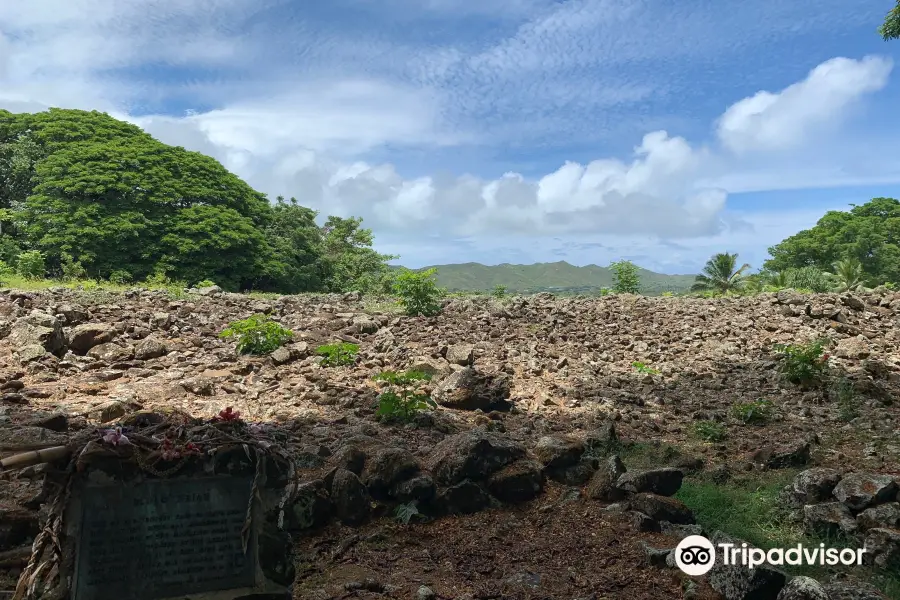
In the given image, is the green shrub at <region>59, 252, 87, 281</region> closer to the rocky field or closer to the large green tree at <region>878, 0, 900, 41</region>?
the rocky field

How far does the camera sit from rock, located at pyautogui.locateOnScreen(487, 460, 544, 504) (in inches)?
201

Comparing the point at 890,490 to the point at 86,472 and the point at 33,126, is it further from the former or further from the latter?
the point at 33,126

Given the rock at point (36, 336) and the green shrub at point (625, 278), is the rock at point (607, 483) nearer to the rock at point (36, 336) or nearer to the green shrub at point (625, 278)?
the rock at point (36, 336)

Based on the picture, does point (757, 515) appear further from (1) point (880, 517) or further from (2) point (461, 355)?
(2) point (461, 355)

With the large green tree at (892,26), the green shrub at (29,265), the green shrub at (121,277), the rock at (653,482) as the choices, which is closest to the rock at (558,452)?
the rock at (653,482)

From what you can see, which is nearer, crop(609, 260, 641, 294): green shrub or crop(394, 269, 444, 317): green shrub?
crop(394, 269, 444, 317): green shrub

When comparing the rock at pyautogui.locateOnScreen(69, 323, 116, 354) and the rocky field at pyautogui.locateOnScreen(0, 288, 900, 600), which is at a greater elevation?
the rock at pyautogui.locateOnScreen(69, 323, 116, 354)

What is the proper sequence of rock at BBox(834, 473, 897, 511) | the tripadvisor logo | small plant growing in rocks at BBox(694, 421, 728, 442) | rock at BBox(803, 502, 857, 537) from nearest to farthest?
the tripadvisor logo
rock at BBox(803, 502, 857, 537)
rock at BBox(834, 473, 897, 511)
small plant growing in rocks at BBox(694, 421, 728, 442)

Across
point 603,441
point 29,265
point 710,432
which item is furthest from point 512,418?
point 29,265

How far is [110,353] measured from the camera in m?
9.27

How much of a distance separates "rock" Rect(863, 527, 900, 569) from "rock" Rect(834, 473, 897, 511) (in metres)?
0.44

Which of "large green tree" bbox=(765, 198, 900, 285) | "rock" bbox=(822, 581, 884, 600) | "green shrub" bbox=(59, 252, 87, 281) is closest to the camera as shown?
"rock" bbox=(822, 581, 884, 600)

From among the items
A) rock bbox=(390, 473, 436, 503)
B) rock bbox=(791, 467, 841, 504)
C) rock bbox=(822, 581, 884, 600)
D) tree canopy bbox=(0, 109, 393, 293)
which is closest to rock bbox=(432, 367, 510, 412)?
rock bbox=(390, 473, 436, 503)

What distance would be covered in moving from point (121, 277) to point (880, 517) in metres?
24.1
